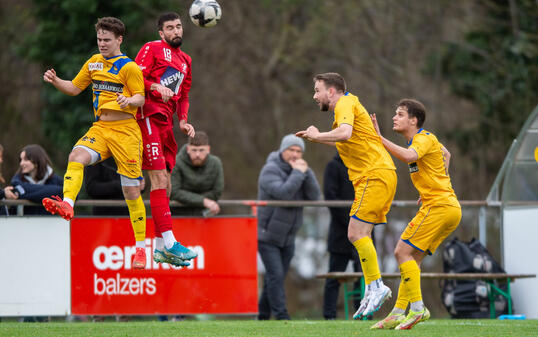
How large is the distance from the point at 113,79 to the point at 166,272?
3.35 metres

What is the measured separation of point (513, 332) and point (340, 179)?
397cm

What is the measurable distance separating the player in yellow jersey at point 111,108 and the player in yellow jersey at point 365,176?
193 centimetres

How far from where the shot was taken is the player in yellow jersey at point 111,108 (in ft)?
28.3

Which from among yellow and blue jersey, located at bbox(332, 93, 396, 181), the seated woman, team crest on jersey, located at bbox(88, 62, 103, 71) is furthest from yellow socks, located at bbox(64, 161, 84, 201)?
yellow and blue jersey, located at bbox(332, 93, 396, 181)

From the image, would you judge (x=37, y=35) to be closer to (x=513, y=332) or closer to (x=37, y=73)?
(x=37, y=73)

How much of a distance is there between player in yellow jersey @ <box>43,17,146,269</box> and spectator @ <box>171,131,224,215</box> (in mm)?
2416

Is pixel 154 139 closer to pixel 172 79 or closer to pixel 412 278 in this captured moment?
pixel 172 79

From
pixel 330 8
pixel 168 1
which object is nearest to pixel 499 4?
pixel 330 8

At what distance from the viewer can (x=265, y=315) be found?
11922 millimetres

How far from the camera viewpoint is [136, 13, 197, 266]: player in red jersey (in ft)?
29.7

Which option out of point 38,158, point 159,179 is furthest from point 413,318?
point 38,158

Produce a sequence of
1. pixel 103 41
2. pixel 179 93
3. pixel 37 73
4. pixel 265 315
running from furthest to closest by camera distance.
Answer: pixel 37 73, pixel 265 315, pixel 179 93, pixel 103 41

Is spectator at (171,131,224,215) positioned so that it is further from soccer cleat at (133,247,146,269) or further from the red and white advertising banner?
soccer cleat at (133,247,146,269)

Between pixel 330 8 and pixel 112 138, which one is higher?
pixel 330 8
